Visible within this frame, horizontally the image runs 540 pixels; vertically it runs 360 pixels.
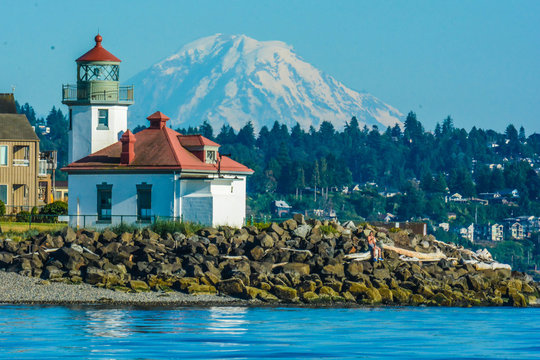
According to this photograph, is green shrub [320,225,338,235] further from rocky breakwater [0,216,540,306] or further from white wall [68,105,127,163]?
white wall [68,105,127,163]

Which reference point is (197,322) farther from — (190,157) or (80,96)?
(80,96)

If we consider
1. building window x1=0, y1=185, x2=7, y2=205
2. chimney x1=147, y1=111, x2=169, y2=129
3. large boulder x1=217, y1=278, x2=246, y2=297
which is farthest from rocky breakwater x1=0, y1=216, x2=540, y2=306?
building window x1=0, y1=185, x2=7, y2=205

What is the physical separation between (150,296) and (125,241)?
21.2 feet

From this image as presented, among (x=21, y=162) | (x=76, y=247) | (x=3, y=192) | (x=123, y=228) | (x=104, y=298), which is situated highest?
(x=21, y=162)

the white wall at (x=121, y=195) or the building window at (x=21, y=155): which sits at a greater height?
the building window at (x=21, y=155)

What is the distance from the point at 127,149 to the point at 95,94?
3784mm

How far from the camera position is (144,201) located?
4809 centimetres

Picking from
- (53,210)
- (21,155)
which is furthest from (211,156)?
(21,155)

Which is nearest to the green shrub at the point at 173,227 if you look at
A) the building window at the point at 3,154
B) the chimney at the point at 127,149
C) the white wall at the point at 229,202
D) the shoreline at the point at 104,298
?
the white wall at the point at 229,202

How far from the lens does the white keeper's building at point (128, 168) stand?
158ft

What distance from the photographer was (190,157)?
163ft

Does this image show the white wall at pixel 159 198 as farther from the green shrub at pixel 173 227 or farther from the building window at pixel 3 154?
the building window at pixel 3 154

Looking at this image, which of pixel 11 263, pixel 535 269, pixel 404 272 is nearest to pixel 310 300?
pixel 404 272

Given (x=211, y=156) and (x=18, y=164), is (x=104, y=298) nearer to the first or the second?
(x=211, y=156)
